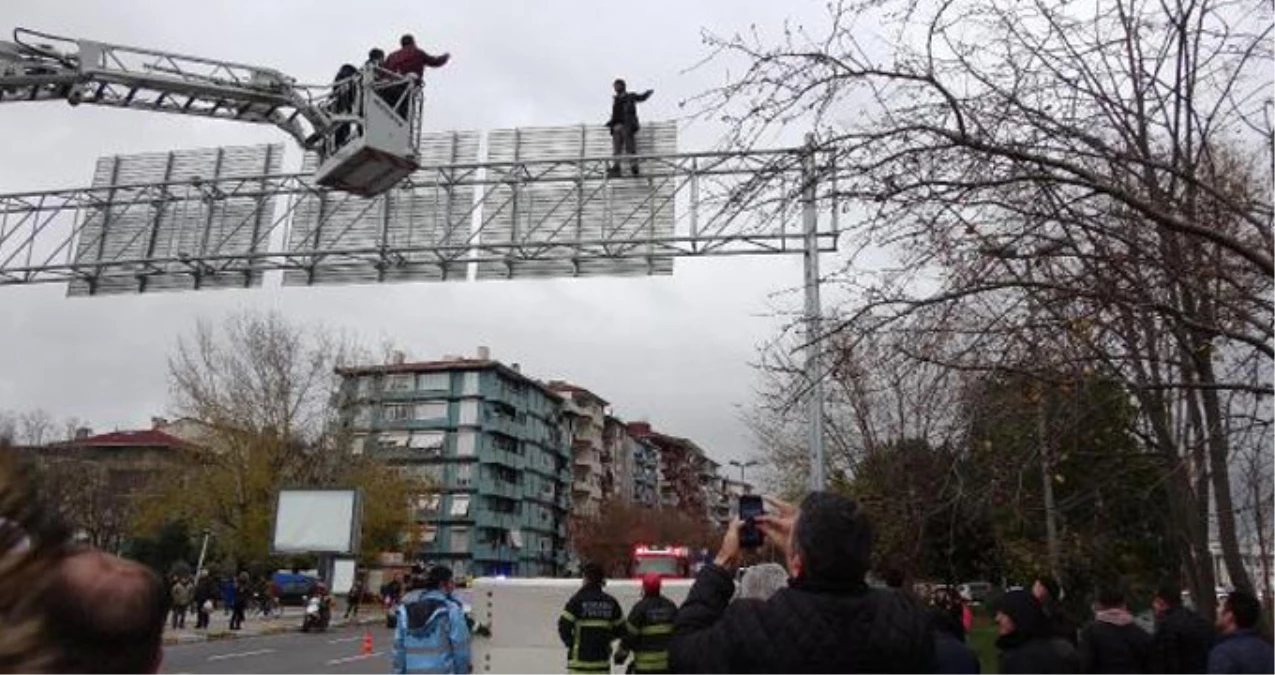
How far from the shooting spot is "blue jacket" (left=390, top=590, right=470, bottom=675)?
943 cm

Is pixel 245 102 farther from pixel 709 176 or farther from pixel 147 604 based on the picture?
pixel 147 604

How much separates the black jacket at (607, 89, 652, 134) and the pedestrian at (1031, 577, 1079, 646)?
40.6 ft

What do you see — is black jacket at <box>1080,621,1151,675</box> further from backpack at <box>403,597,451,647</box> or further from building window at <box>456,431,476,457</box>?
building window at <box>456,431,476,457</box>

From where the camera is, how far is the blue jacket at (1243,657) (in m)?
6.25

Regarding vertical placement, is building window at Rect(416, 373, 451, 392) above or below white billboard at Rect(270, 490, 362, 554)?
above

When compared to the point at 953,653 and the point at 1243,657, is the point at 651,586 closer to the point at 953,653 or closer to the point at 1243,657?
the point at 953,653

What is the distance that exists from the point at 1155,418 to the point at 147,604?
10.8 m

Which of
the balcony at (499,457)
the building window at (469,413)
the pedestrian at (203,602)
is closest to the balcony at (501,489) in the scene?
the balcony at (499,457)

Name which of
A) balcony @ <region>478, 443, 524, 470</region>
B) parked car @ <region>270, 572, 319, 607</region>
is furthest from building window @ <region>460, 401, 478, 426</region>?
parked car @ <region>270, 572, 319, 607</region>

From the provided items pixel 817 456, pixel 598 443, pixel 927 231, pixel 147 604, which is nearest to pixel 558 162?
pixel 817 456

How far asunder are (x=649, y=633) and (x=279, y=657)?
1703 cm

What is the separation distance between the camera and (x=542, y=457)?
4230 inches

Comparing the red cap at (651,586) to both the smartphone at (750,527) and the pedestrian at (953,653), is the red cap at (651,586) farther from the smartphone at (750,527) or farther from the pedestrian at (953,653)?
the smartphone at (750,527)

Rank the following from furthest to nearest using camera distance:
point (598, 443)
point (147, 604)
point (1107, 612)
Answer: point (598, 443) < point (1107, 612) < point (147, 604)
